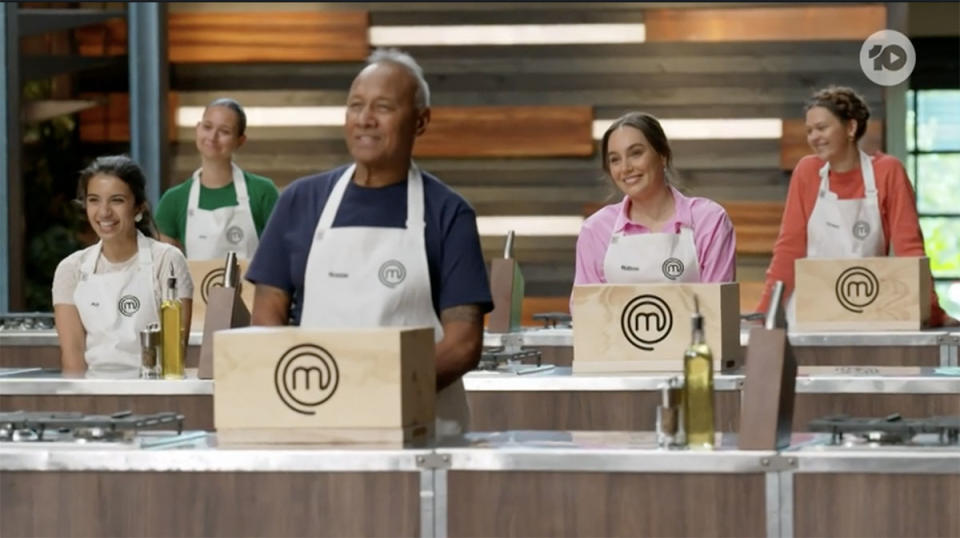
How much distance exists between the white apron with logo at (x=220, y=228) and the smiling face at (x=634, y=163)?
2.03m

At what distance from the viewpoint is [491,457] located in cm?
278

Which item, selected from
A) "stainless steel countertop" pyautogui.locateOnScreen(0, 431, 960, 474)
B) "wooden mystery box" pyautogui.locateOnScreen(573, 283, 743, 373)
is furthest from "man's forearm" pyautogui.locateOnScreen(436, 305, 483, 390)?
"wooden mystery box" pyautogui.locateOnScreen(573, 283, 743, 373)

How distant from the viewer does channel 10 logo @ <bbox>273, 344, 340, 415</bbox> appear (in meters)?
2.79

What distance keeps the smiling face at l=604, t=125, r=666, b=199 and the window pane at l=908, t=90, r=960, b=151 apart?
9.00 metres

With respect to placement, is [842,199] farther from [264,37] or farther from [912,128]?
[912,128]

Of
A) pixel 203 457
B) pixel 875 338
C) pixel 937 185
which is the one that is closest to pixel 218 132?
pixel 875 338

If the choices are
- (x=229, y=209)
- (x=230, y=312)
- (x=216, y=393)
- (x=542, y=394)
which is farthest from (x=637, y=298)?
(x=229, y=209)

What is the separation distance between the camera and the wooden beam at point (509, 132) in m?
9.27

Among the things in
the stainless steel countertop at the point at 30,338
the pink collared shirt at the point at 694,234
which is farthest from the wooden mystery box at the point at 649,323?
the stainless steel countertop at the point at 30,338

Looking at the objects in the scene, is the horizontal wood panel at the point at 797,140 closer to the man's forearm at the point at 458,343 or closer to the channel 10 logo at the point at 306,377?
the man's forearm at the point at 458,343

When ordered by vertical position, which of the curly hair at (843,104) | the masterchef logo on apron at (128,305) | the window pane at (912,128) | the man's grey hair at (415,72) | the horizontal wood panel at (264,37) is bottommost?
the masterchef logo on apron at (128,305)

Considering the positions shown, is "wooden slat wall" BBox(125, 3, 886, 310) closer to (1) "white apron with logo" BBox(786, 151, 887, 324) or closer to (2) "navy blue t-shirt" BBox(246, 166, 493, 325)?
(1) "white apron with logo" BBox(786, 151, 887, 324)

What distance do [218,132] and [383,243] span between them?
3241 mm

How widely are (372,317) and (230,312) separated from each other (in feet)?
3.20
